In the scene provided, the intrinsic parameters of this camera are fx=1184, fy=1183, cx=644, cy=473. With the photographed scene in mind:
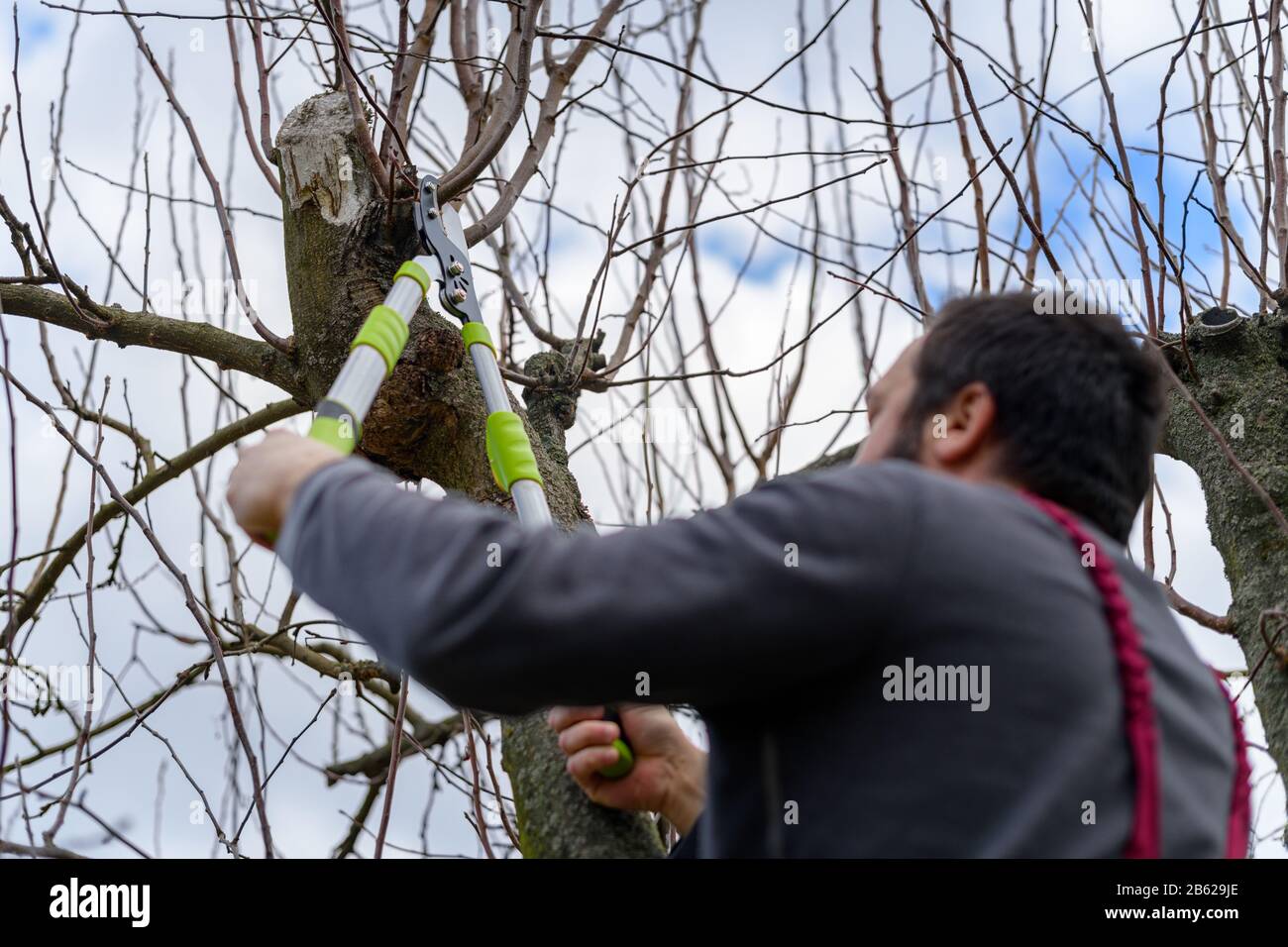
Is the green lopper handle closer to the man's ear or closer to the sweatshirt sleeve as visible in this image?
the sweatshirt sleeve

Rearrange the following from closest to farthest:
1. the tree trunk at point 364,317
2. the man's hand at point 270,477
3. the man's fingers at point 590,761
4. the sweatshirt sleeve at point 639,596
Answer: the sweatshirt sleeve at point 639,596 < the man's hand at point 270,477 < the man's fingers at point 590,761 < the tree trunk at point 364,317

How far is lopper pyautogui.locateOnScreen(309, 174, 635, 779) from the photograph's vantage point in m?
1.24

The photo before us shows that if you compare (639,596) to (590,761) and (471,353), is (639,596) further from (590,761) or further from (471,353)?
(471,353)

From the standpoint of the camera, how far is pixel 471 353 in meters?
1.78

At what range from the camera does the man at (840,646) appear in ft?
3.01

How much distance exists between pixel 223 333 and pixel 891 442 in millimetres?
1579

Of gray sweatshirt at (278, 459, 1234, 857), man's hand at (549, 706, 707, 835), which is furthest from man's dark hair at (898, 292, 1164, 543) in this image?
man's hand at (549, 706, 707, 835)

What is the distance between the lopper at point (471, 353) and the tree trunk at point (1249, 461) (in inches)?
48.0

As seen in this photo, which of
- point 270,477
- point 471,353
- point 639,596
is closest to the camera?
point 639,596

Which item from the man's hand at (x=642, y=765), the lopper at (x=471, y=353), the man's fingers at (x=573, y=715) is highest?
the lopper at (x=471, y=353)

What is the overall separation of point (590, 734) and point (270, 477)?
419 mm

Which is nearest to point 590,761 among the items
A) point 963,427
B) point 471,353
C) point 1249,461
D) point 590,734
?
point 590,734

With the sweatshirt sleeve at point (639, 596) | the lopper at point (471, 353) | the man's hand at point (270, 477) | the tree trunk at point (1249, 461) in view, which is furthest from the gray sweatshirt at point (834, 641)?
the tree trunk at point (1249, 461)
